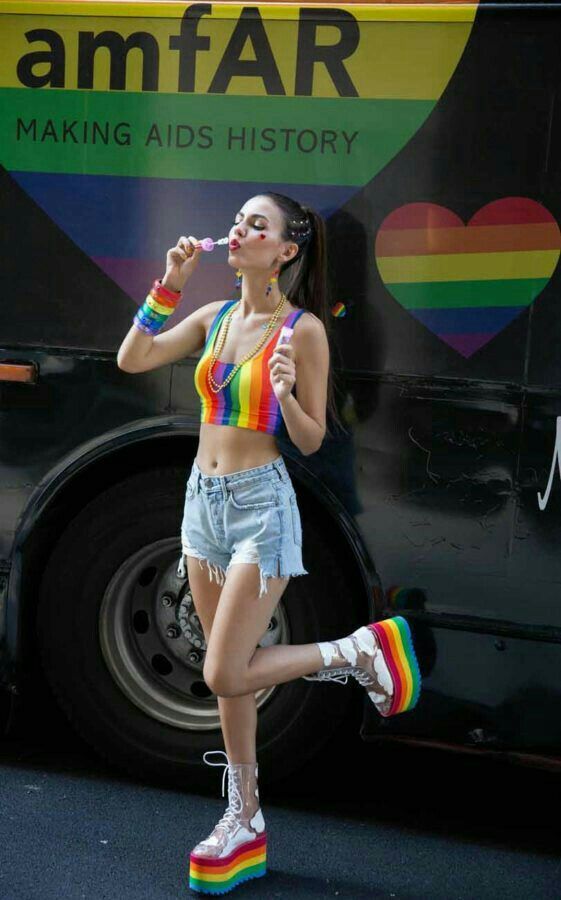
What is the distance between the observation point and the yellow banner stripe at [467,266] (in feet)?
12.7

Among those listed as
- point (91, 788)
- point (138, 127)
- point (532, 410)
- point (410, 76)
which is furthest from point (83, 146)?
point (91, 788)

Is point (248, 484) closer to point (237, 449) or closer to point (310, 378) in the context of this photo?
point (237, 449)

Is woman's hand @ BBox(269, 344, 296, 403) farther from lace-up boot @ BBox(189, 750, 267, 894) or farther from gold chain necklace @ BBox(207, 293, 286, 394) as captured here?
lace-up boot @ BBox(189, 750, 267, 894)

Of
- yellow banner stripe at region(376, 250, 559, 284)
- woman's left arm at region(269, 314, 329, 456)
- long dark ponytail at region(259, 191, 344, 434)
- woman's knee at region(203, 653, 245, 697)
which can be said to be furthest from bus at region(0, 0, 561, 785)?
woman's knee at region(203, 653, 245, 697)

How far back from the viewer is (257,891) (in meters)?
3.72

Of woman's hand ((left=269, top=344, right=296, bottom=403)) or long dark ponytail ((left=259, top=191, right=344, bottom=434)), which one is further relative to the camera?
long dark ponytail ((left=259, top=191, right=344, bottom=434))

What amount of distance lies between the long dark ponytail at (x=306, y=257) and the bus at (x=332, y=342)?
21 centimetres

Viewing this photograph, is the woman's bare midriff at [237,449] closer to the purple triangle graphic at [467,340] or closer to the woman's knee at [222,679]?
the woman's knee at [222,679]

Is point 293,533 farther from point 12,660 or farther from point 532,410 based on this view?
point 12,660

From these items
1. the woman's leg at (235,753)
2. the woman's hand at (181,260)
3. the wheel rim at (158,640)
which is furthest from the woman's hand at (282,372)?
the wheel rim at (158,640)

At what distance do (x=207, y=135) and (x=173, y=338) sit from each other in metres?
0.69

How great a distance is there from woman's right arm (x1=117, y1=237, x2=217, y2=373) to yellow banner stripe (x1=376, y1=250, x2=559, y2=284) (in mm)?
564

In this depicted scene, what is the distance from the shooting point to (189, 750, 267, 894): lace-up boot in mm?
3664

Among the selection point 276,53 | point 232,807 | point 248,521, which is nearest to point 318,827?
point 232,807
